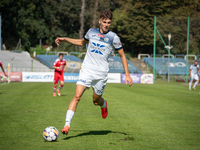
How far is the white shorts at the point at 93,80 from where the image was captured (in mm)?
5504

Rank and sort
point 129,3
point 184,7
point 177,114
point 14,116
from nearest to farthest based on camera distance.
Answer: point 14,116 → point 177,114 → point 184,7 → point 129,3

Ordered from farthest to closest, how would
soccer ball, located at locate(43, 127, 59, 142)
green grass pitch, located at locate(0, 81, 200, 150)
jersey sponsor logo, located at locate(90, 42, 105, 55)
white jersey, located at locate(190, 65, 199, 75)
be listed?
white jersey, located at locate(190, 65, 199, 75) → jersey sponsor logo, located at locate(90, 42, 105, 55) → soccer ball, located at locate(43, 127, 59, 142) → green grass pitch, located at locate(0, 81, 200, 150)

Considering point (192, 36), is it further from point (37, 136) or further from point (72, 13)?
point (72, 13)

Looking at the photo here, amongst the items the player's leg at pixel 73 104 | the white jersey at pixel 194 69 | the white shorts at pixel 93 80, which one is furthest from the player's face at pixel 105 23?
the white jersey at pixel 194 69

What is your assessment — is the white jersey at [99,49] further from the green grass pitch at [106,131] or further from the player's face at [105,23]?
the green grass pitch at [106,131]

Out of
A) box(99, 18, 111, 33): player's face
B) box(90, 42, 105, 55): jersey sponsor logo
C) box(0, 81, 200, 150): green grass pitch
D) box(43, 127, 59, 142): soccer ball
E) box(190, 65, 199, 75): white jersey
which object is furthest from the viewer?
box(190, 65, 199, 75): white jersey

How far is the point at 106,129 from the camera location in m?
6.25

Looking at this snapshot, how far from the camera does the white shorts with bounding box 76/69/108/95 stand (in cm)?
550

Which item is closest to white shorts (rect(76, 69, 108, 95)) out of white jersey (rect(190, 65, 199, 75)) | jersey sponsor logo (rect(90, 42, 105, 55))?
jersey sponsor logo (rect(90, 42, 105, 55))

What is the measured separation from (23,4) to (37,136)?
2294 inches

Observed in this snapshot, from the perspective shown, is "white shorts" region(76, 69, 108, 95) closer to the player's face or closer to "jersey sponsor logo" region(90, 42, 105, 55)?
"jersey sponsor logo" region(90, 42, 105, 55)

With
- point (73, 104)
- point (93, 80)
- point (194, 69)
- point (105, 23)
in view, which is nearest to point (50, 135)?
point (73, 104)

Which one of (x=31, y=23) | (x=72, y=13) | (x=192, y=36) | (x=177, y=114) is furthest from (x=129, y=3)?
(x=177, y=114)

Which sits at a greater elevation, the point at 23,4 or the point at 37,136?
the point at 23,4
